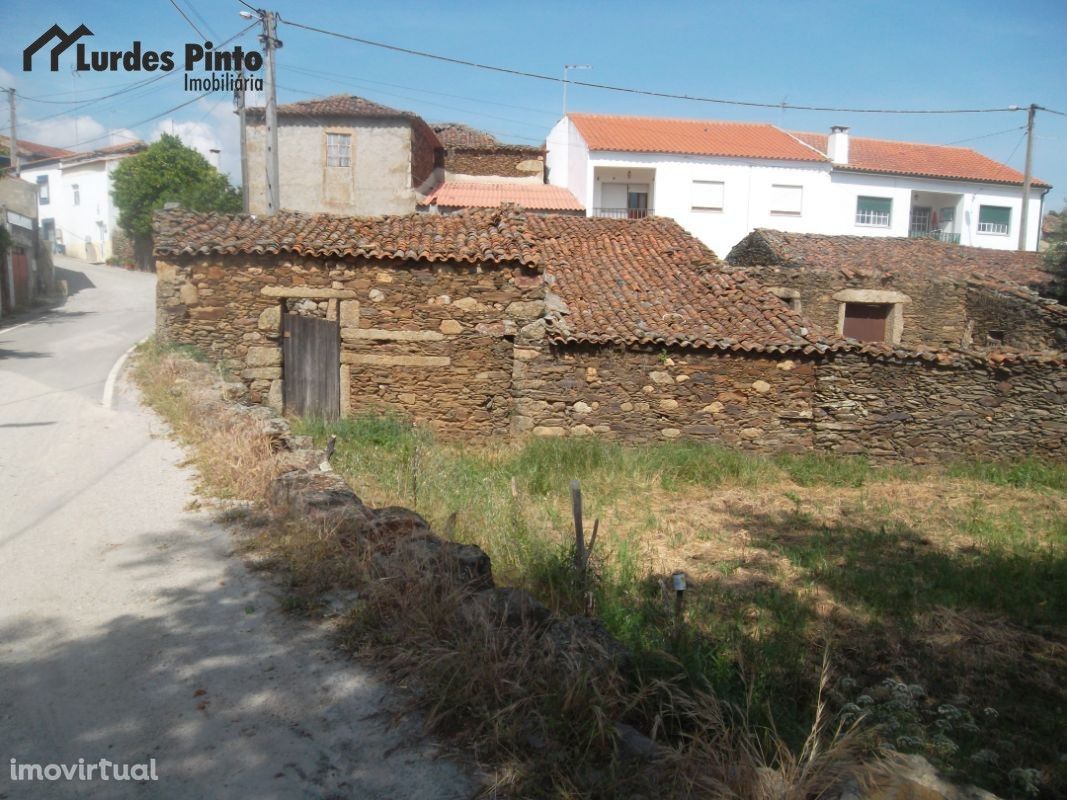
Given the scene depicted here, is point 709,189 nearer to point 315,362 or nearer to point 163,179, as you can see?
point 315,362

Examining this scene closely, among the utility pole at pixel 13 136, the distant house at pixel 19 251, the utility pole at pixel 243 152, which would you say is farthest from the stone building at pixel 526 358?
the utility pole at pixel 13 136

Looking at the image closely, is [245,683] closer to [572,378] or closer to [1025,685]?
[1025,685]

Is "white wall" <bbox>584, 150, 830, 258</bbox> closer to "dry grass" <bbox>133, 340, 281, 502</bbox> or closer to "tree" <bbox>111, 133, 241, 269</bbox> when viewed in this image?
"tree" <bbox>111, 133, 241, 269</bbox>

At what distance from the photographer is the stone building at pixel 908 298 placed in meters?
15.3

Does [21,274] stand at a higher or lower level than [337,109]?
lower

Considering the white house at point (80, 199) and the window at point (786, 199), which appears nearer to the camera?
the window at point (786, 199)

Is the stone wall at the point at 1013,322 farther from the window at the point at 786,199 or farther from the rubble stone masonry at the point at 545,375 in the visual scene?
the window at the point at 786,199

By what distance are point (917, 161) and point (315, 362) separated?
28.5m

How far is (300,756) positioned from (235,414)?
225 inches

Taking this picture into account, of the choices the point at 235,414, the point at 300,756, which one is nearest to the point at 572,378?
the point at 235,414

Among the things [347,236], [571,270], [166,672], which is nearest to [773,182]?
[571,270]

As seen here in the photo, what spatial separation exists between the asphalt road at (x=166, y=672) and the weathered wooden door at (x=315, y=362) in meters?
4.94

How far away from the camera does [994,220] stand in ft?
101

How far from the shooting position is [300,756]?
9.45 feet
